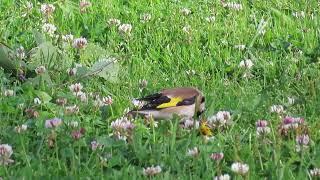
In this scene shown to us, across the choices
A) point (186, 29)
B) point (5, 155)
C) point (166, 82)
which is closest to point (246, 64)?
point (166, 82)

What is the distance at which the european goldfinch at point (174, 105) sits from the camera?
192 inches

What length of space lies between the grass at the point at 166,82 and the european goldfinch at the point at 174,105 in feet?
0.36

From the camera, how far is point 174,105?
4.87 meters

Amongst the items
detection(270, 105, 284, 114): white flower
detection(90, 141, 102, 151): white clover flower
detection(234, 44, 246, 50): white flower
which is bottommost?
detection(234, 44, 246, 50): white flower

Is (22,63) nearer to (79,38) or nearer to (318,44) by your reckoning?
(79,38)

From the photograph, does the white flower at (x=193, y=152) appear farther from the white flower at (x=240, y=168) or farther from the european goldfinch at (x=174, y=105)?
the european goldfinch at (x=174, y=105)

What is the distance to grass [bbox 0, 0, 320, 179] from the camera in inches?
170

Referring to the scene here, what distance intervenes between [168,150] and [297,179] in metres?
0.74

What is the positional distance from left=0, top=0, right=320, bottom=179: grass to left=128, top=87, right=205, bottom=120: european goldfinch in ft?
0.36

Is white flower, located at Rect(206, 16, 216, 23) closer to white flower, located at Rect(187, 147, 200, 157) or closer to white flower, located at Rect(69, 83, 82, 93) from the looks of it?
white flower, located at Rect(69, 83, 82, 93)

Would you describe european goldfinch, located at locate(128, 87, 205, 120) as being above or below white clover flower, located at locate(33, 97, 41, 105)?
above

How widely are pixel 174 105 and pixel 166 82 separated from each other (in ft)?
3.55

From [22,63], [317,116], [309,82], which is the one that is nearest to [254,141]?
[317,116]

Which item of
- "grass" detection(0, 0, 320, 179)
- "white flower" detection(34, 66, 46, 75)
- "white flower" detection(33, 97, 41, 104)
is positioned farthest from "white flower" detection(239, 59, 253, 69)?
"white flower" detection(33, 97, 41, 104)
